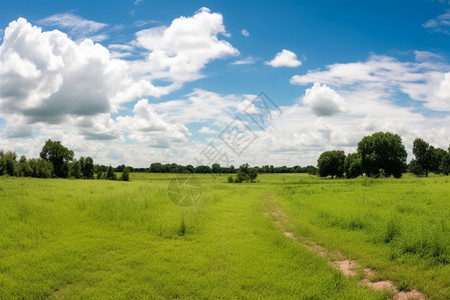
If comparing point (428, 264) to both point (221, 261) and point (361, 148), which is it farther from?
point (361, 148)

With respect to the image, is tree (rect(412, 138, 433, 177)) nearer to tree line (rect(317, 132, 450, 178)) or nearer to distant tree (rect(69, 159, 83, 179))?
tree line (rect(317, 132, 450, 178))

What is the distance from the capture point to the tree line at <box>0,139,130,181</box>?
229 ft

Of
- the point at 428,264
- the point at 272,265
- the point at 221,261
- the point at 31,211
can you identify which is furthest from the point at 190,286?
the point at 31,211

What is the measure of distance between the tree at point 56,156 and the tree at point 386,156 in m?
84.3

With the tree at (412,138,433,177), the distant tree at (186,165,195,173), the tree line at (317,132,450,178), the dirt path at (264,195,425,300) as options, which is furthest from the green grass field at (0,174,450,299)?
the tree at (412,138,433,177)

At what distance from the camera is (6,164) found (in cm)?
6788

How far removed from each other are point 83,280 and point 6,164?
78.5 m

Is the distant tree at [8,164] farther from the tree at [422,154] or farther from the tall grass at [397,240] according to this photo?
the tree at [422,154]

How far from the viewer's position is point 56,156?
8300 cm

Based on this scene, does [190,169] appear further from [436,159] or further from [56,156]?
[436,159]

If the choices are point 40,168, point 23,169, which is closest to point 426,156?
point 40,168

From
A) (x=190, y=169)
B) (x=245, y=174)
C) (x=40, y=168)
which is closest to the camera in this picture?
(x=190, y=169)

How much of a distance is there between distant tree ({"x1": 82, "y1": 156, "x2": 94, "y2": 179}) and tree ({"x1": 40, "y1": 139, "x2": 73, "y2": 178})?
39.0 ft

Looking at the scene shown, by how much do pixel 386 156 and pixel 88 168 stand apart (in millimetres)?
91138
